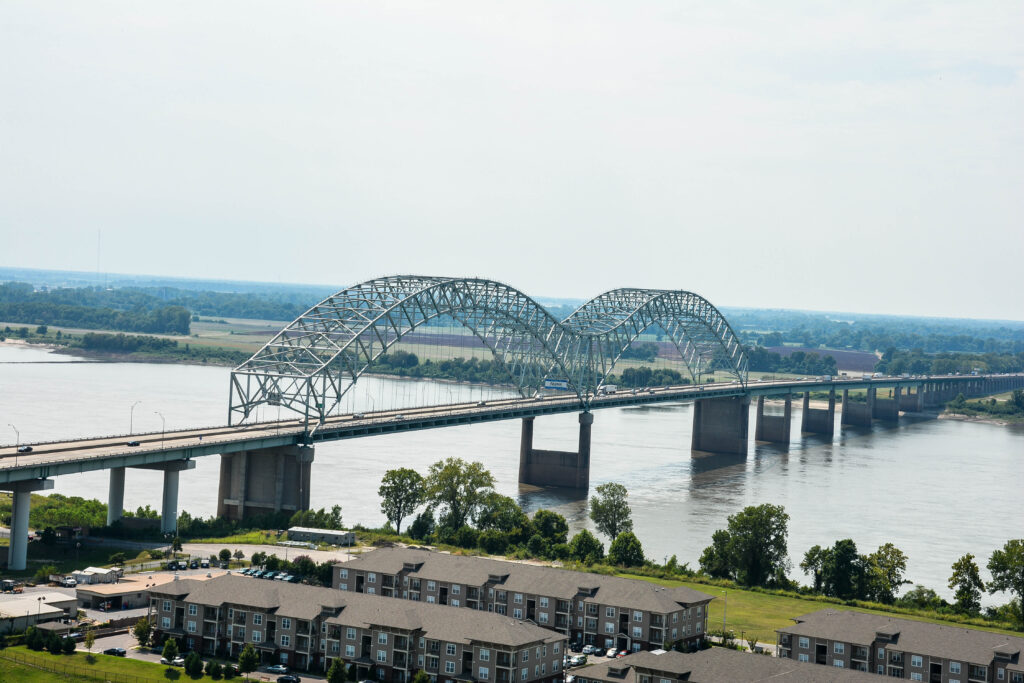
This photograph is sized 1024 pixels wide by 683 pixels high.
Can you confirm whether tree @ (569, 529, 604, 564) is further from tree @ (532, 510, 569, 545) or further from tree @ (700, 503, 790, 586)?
tree @ (700, 503, 790, 586)

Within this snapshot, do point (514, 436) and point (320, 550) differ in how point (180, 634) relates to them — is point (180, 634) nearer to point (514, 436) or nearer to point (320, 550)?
point (320, 550)

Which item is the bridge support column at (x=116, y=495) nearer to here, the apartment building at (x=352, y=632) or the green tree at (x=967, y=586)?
the apartment building at (x=352, y=632)

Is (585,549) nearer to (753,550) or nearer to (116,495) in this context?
(753,550)

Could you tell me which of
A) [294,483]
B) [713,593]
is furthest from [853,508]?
[294,483]

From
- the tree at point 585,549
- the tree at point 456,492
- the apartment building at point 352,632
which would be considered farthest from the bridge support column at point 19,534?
the tree at point 585,549

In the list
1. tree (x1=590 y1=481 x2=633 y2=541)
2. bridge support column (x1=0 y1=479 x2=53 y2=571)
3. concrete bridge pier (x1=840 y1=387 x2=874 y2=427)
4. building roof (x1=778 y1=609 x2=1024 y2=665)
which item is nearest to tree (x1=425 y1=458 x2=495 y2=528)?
tree (x1=590 y1=481 x2=633 y2=541)

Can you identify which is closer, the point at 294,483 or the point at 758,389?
the point at 294,483
